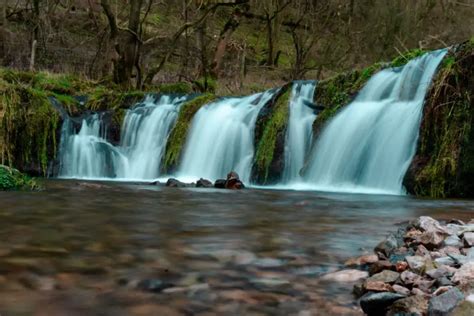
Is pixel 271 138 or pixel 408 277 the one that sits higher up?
pixel 271 138

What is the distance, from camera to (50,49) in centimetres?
2342

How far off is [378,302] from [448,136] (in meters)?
6.46

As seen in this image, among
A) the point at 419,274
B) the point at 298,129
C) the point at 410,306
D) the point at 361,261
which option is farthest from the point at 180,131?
the point at 410,306

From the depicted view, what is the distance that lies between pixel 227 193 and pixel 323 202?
177 cm

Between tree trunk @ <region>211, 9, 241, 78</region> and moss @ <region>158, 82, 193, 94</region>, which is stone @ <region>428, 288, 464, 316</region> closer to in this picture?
moss @ <region>158, 82, 193, 94</region>

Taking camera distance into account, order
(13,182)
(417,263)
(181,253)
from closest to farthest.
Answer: (417,263) → (181,253) → (13,182)

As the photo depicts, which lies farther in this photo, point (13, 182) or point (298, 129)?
point (298, 129)

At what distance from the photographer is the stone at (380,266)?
284cm

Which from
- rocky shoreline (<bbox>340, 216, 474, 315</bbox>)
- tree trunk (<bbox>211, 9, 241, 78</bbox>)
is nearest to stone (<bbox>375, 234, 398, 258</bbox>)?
rocky shoreline (<bbox>340, 216, 474, 315</bbox>)

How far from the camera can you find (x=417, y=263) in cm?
272

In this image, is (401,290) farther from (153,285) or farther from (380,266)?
(153,285)

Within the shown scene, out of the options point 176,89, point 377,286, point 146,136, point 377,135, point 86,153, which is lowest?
point 86,153

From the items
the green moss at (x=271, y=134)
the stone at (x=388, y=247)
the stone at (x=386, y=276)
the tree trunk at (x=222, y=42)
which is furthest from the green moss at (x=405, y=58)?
the tree trunk at (x=222, y=42)

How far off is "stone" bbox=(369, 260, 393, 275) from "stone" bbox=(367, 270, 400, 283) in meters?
0.14
